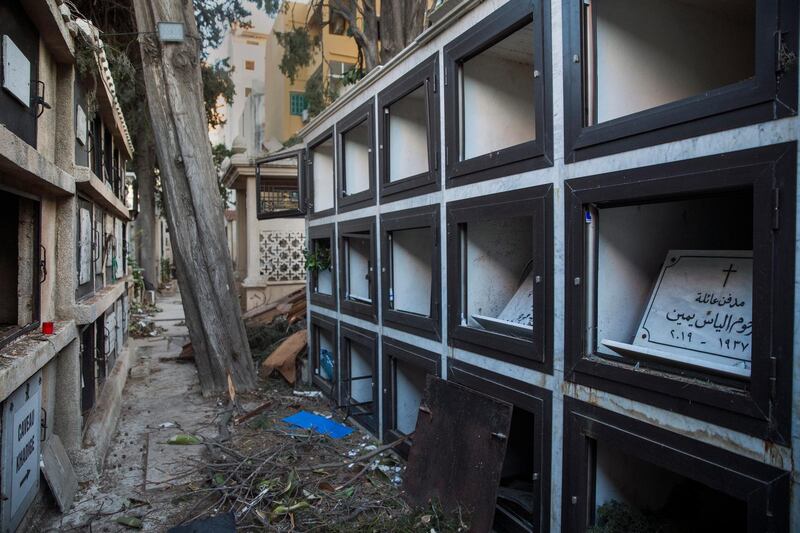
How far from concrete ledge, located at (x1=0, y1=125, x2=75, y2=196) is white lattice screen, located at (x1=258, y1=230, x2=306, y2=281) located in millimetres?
9385

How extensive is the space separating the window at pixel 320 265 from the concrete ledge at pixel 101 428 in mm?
3324

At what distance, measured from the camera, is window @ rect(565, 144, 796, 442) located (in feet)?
8.76

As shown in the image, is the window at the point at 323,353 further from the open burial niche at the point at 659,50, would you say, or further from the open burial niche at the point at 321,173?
the open burial niche at the point at 659,50

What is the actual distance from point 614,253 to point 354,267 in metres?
5.21

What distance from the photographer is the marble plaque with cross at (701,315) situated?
3217 mm

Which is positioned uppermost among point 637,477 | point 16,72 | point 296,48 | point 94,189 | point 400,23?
point 296,48

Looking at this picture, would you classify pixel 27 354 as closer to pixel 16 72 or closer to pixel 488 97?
pixel 16 72

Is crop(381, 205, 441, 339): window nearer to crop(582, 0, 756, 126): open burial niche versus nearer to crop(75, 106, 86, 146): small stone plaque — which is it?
crop(582, 0, 756, 126): open burial niche

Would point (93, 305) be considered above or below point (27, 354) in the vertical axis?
above

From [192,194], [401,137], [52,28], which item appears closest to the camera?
[52,28]

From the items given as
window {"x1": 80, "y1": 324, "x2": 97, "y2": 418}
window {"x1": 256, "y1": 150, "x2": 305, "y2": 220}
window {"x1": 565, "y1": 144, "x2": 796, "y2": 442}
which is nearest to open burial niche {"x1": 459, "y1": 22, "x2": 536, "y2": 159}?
window {"x1": 565, "y1": 144, "x2": 796, "y2": 442}

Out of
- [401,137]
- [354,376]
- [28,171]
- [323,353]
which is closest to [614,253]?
[401,137]

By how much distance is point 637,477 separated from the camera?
13.3 ft

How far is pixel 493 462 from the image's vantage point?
4.51m
